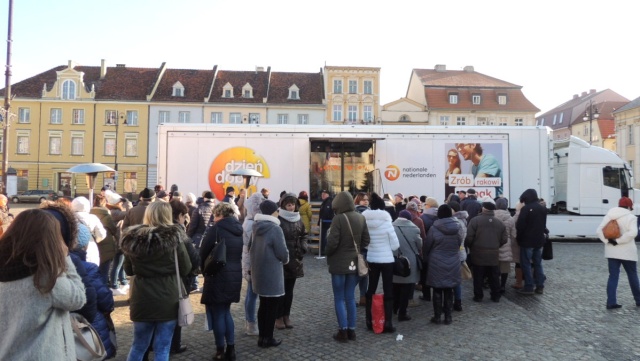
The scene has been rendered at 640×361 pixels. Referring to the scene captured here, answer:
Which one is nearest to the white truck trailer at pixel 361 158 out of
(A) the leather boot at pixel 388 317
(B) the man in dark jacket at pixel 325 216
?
(B) the man in dark jacket at pixel 325 216

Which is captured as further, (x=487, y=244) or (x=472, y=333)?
(x=487, y=244)

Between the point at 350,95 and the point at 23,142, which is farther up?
the point at 350,95

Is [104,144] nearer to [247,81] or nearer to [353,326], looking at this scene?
[247,81]

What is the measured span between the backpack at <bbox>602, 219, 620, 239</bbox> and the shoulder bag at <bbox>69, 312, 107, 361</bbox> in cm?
755

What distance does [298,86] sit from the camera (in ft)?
169

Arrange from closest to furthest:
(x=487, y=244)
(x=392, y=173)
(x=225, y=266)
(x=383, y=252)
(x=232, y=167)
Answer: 1. (x=225, y=266)
2. (x=383, y=252)
3. (x=487, y=244)
4. (x=232, y=167)
5. (x=392, y=173)

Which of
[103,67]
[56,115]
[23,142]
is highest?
[103,67]

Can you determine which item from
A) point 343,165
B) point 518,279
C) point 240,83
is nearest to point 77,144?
point 240,83

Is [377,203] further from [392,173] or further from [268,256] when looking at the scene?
[392,173]

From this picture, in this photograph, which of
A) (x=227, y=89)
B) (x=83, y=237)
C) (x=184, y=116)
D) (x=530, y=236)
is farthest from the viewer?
(x=227, y=89)

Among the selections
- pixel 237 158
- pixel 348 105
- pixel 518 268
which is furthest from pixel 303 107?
pixel 518 268

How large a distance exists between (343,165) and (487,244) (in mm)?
7682

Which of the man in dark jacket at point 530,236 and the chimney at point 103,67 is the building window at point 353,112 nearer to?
the chimney at point 103,67

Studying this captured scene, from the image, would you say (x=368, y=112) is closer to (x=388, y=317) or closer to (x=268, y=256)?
(x=388, y=317)
